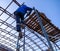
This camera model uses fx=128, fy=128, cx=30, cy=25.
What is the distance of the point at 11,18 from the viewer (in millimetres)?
12719

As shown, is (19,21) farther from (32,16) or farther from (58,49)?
(58,49)

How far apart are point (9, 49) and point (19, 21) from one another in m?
13.1

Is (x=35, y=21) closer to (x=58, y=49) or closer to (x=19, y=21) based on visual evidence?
(x=19, y=21)

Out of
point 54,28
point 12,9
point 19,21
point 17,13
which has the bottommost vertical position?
point 19,21

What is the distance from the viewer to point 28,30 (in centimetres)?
1505

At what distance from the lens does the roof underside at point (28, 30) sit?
37.7 ft

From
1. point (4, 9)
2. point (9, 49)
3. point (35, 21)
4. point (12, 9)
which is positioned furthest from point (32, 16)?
point (9, 49)

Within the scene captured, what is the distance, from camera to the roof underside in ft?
37.7

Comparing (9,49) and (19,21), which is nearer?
(19,21)

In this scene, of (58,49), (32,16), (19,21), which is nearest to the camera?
(19,21)

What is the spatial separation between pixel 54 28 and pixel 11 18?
434 centimetres

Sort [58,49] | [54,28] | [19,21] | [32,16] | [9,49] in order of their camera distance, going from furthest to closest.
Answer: [9,49]
[58,49]
[54,28]
[32,16]
[19,21]

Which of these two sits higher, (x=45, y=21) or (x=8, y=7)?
(x=8, y=7)

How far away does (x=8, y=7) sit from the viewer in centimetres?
1158
